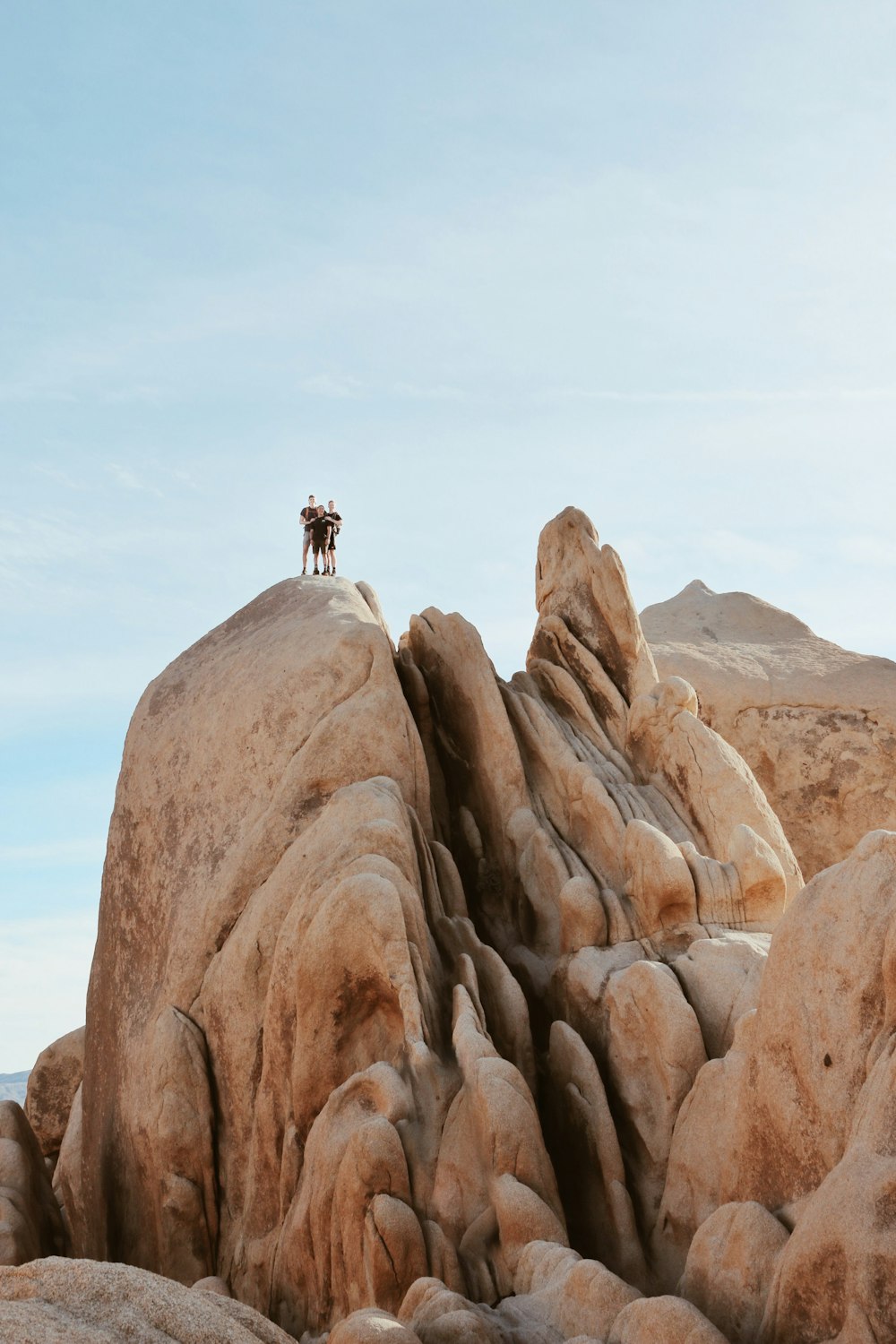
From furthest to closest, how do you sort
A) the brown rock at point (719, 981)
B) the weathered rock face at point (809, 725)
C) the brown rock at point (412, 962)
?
the weathered rock face at point (809, 725), the brown rock at point (719, 981), the brown rock at point (412, 962)

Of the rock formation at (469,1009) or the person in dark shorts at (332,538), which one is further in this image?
the person in dark shorts at (332,538)

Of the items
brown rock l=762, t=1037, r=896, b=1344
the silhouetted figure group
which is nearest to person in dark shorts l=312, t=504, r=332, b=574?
the silhouetted figure group

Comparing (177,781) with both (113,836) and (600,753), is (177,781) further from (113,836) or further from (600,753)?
(600,753)

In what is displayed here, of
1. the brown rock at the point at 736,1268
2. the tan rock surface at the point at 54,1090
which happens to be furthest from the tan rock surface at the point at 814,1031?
the tan rock surface at the point at 54,1090

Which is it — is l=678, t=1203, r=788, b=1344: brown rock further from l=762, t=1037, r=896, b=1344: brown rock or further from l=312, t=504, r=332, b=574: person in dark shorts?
l=312, t=504, r=332, b=574: person in dark shorts

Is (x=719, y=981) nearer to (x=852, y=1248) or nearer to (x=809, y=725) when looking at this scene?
(x=852, y=1248)

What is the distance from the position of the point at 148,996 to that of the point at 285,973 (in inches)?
108

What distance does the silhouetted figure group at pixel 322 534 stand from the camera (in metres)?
23.1

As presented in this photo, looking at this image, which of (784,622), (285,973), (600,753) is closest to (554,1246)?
(285,973)

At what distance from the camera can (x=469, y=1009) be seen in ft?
49.8

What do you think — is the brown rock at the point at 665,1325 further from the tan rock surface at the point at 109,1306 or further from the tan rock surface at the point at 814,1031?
the tan rock surface at the point at 109,1306

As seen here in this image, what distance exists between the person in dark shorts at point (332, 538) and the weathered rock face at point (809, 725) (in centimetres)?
662

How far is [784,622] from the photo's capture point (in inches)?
1177

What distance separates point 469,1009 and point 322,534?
31.9 ft
